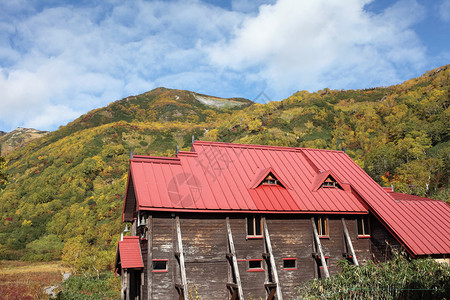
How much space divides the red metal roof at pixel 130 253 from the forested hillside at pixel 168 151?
2476 cm

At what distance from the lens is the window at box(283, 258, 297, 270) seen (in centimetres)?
1992

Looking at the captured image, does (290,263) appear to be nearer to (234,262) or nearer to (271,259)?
(271,259)

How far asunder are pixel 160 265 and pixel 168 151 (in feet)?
240

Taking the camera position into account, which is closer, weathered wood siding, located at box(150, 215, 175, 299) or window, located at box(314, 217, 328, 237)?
weathered wood siding, located at box(150, 215, 175, 299)

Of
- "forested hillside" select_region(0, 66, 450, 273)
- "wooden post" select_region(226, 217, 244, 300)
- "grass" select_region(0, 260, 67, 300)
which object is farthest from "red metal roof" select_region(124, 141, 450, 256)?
"forested hillside" select_region(0, 66, 450, 273)

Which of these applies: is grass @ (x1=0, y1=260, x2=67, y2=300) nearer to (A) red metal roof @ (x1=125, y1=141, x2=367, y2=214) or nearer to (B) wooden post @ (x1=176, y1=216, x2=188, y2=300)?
(A) red metal roof @ (x1=125, y1=141, x2=367, y2=214)

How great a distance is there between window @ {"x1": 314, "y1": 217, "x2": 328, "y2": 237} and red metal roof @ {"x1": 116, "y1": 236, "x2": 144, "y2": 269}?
9.50 metres

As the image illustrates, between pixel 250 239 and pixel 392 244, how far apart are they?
25.7 feet

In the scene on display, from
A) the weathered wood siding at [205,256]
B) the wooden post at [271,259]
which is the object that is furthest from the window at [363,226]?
the weathered wood siding at [205,256]

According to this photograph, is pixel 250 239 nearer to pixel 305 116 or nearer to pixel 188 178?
pixel 188 178

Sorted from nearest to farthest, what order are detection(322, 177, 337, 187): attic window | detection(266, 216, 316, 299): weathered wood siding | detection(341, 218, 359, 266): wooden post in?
detection(266, 216, 316, 299): weathered wood siding, detection(341, 218, 359, 266): wooden post, detection(322, 177, 337, 187): attic window

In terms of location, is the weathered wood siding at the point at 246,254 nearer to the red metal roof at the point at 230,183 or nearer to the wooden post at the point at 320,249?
the red metal roof at the point at 230,183

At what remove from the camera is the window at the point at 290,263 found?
65.4ft

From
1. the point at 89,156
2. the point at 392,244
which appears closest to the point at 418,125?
the point at 392,244
